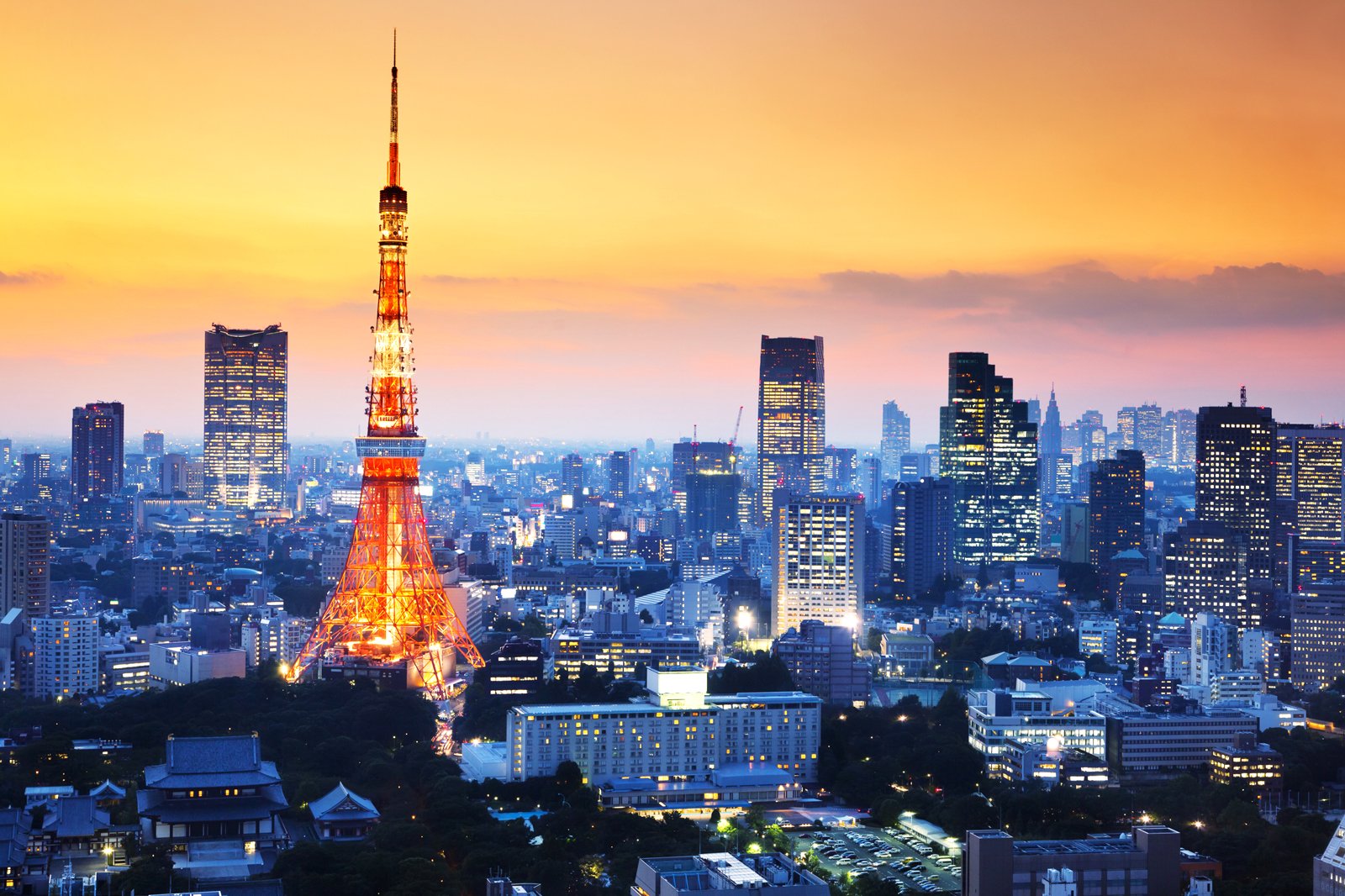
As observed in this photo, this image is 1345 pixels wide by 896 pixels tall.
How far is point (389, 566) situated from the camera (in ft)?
98.0

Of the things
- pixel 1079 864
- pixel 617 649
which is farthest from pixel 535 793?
pixel 617 649

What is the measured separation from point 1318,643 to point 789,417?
3643 centimetres

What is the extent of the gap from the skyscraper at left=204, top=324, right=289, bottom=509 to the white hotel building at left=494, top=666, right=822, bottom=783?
5333cm

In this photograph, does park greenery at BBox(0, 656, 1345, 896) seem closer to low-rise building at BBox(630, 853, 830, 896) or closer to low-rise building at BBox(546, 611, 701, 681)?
low-rise building at BBox(546, 611, 701, 681)

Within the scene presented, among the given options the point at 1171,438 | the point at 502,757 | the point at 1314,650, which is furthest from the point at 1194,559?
the point at 1171,438

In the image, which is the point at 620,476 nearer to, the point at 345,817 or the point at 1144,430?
the point at 1144,430

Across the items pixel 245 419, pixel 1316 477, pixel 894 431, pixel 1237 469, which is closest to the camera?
pixel 1237 469

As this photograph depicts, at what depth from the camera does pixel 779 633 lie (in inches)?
1629

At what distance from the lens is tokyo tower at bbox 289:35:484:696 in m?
29.8

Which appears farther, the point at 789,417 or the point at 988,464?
the point at 789,417

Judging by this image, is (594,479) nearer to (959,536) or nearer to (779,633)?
(959,536)

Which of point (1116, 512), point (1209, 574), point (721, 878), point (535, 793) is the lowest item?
point (535, 793)

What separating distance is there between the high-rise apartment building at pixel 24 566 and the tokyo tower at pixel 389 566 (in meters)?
10.4

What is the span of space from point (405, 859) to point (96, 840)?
403 centimetres
